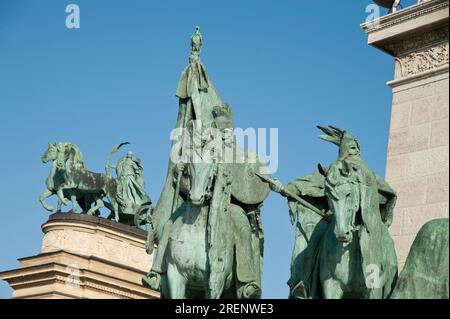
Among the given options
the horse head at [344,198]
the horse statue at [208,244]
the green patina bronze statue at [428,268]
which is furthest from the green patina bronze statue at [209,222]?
the green patina bronze statue at [428,268]

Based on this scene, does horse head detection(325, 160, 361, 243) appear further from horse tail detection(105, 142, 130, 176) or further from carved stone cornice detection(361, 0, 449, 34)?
horse tail detection(105, 142, 130, 176)

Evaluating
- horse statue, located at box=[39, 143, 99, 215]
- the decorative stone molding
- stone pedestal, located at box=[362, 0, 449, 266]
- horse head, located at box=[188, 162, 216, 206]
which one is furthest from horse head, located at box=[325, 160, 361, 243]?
horse statue, located at box=[39, 143, 99, 215]

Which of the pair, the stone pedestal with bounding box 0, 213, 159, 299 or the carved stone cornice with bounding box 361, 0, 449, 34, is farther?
the stone pedestal with bounding box 0, 213, 159, 299

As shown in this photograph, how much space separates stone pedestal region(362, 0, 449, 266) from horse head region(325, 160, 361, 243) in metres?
1.97

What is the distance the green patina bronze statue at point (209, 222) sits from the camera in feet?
37.1

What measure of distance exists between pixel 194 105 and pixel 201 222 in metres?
2.12

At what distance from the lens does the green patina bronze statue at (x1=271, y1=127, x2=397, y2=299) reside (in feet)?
32.6

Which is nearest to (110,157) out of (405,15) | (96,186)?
(96,186)

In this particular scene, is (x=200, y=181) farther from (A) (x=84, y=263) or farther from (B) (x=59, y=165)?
(B) (x=59, y=165)

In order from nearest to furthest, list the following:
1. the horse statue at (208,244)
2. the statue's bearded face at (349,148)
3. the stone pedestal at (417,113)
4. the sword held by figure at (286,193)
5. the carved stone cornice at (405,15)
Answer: the statue's bearded face at (349,148) < the horse statue at (208,244) < the sword held by figure at (286,193) < the stone pedestal at (417,113) < the carved stone cornice at (405,15)

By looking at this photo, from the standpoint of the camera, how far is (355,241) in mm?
10148

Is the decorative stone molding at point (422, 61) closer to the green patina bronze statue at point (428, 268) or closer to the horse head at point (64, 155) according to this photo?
the green patina bronze statue at point (428, 268)
